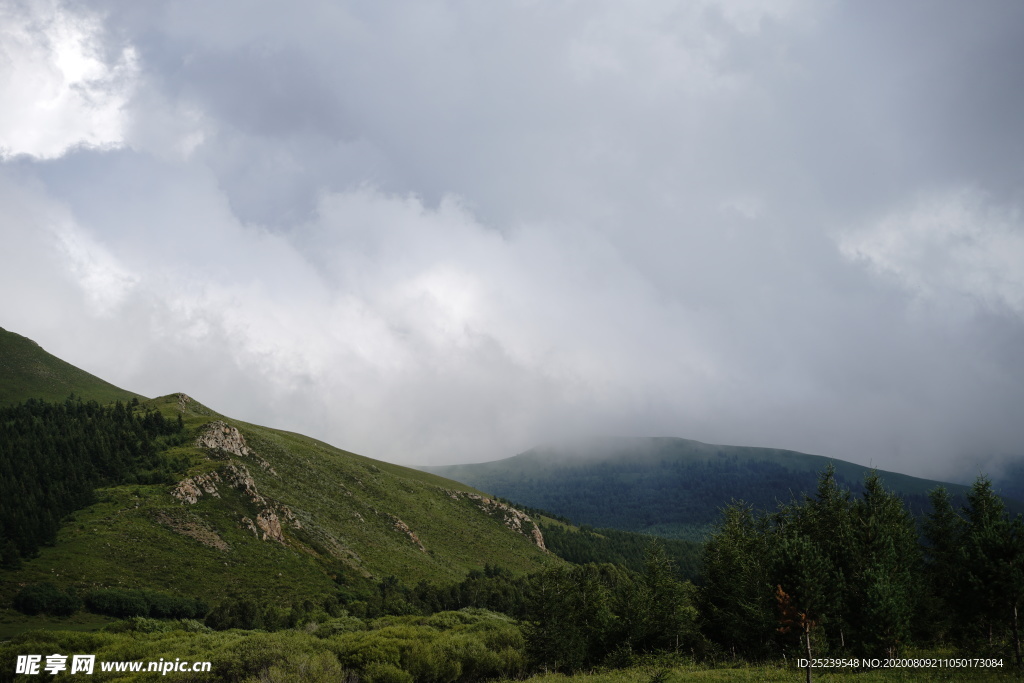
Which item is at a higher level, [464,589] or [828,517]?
[828,517]

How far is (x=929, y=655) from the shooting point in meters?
45.8

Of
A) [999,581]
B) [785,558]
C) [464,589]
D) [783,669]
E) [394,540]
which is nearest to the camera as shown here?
[785,558]

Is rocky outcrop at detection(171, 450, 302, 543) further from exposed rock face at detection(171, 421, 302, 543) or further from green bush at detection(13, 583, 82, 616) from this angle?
green bush at detection(13, 583, 82, 616)

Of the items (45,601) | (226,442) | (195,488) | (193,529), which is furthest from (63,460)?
(45,601)

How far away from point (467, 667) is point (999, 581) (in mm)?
53452

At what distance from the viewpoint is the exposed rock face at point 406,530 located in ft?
521

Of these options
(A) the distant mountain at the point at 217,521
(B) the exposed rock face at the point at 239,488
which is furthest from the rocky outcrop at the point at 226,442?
(A) the distant mountain at the point at 217,521

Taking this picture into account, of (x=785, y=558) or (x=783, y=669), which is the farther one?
(x=783, y=669)

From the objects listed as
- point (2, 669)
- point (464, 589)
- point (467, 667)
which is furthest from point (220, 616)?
point (464, 589)

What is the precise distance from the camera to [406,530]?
530 ft

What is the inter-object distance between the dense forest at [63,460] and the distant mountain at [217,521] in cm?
47

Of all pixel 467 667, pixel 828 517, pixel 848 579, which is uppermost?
pixel 828 517

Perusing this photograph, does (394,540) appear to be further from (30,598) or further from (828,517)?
(828,517)

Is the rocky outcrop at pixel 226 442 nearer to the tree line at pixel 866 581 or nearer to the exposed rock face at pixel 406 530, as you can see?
the exposed rock face at pixel 406 530
